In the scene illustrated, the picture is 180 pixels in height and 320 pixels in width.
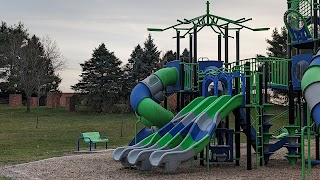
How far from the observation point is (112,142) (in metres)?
25.2

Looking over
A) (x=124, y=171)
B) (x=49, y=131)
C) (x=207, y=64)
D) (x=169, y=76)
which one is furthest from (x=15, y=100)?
(x=124, y=171)

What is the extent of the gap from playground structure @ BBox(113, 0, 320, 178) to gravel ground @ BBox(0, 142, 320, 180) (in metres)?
0.31

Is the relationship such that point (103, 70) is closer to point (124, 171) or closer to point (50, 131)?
point (50, 131)

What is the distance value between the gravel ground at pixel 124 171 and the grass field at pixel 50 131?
2422mm

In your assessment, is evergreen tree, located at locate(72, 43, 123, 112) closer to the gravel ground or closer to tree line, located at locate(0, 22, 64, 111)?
tree line, located at locate(0, 22, 64, 111)

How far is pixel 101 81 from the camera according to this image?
46.5m

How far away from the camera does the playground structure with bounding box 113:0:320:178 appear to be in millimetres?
12758

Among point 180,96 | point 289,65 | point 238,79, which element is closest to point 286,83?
point 289,65

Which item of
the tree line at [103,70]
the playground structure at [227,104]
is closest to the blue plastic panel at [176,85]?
the playground structure at [227,104]

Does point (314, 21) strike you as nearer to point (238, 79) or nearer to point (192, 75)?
point (238, 79)

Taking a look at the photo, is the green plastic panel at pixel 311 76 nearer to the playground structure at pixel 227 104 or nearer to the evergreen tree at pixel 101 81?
the playground structure at pixel 227 104

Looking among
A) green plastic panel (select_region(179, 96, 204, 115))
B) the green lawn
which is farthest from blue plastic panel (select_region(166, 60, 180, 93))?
the green lawn

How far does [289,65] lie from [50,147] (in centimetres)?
1219

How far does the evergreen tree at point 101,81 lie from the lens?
4566 centimetres
